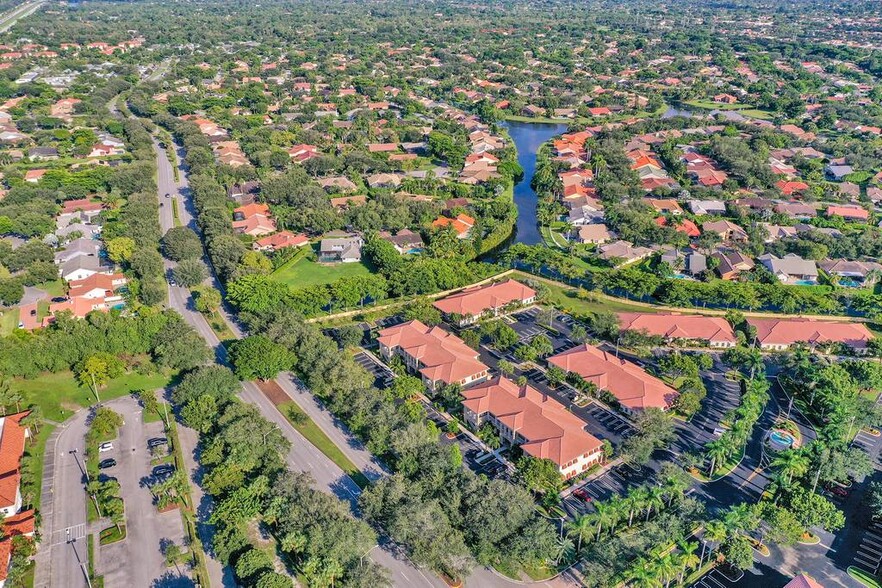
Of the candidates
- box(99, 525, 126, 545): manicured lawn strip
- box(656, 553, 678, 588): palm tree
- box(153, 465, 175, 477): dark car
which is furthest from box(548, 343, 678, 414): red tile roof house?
box(99, 525, 126, 545): manicured lawn strip

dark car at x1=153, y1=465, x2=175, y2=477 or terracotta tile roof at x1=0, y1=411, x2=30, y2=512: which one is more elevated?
terracotta tile roof at x1=0, y1=411, x2=30, y2=512

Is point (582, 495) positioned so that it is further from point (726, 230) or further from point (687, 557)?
point (726, 230)

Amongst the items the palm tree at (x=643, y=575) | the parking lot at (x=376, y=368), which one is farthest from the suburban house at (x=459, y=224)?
the palm tree at (x=643, y=575)

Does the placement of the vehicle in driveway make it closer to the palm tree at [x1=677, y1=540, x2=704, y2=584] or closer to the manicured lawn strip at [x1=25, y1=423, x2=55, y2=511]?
the manicured lawn strip at [x1=25, y1=423, x2=55, y2=511]

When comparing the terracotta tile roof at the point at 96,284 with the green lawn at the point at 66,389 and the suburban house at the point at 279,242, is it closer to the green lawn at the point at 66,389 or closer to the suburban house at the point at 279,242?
the green lawn at the point at 66,389

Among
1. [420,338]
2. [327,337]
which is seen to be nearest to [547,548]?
[420,338]

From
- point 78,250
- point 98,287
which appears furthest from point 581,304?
point 78,250

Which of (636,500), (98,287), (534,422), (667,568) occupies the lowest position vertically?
(98,287)
